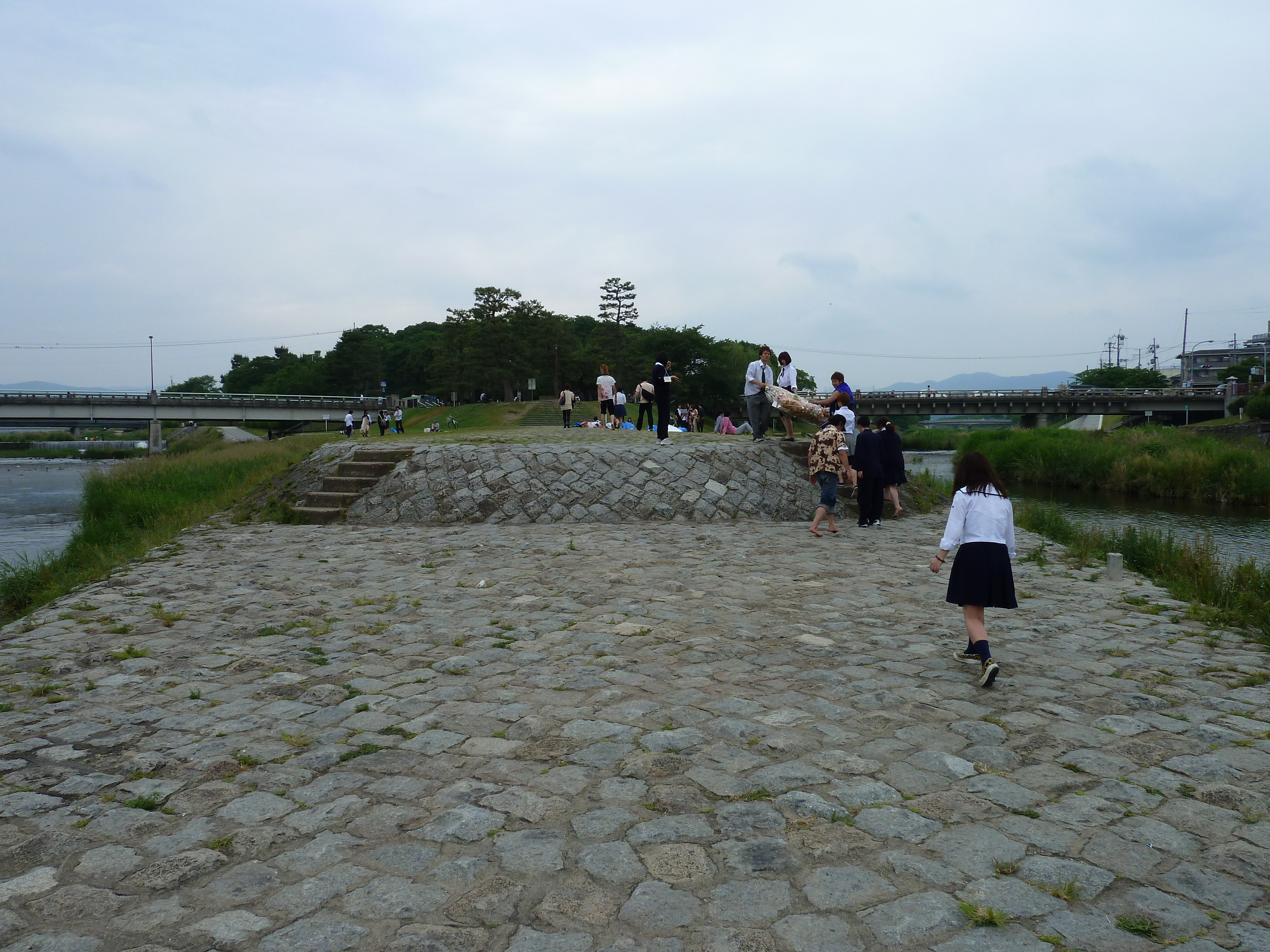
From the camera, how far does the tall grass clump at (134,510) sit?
38.7 ft

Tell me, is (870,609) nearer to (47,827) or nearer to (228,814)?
(228,814)

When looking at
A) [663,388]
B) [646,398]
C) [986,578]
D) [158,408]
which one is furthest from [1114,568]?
[158,408]

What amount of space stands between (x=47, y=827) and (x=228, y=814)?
0.81 m

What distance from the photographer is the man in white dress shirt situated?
632 inches

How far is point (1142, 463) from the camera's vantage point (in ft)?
97.9

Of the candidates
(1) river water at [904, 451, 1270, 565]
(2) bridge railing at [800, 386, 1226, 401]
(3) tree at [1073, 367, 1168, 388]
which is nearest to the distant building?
(3) tree at [1073, 367, 1168, 388]

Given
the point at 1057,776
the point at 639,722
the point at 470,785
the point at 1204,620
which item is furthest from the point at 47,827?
the point at 1204,620

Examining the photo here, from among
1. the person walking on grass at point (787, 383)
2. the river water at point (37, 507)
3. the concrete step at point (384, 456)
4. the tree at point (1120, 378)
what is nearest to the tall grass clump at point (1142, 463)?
the person walking on grass at point (787, 383)

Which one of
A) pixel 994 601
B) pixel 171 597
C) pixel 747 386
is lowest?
pixel 171 597

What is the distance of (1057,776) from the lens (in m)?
4.24

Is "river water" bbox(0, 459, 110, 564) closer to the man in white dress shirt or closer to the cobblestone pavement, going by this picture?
the cobblestone pavement

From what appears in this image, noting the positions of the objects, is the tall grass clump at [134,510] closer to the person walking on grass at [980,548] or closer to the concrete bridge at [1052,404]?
A: the person walking on grass at [980,548]

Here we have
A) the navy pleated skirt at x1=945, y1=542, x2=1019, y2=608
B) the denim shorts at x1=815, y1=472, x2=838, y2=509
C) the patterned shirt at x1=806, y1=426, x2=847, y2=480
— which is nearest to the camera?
the navy pleated skirt at x1=945, y1=542, x2=1019, y2=608

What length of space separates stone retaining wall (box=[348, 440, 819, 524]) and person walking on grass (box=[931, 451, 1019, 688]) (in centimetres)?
848
